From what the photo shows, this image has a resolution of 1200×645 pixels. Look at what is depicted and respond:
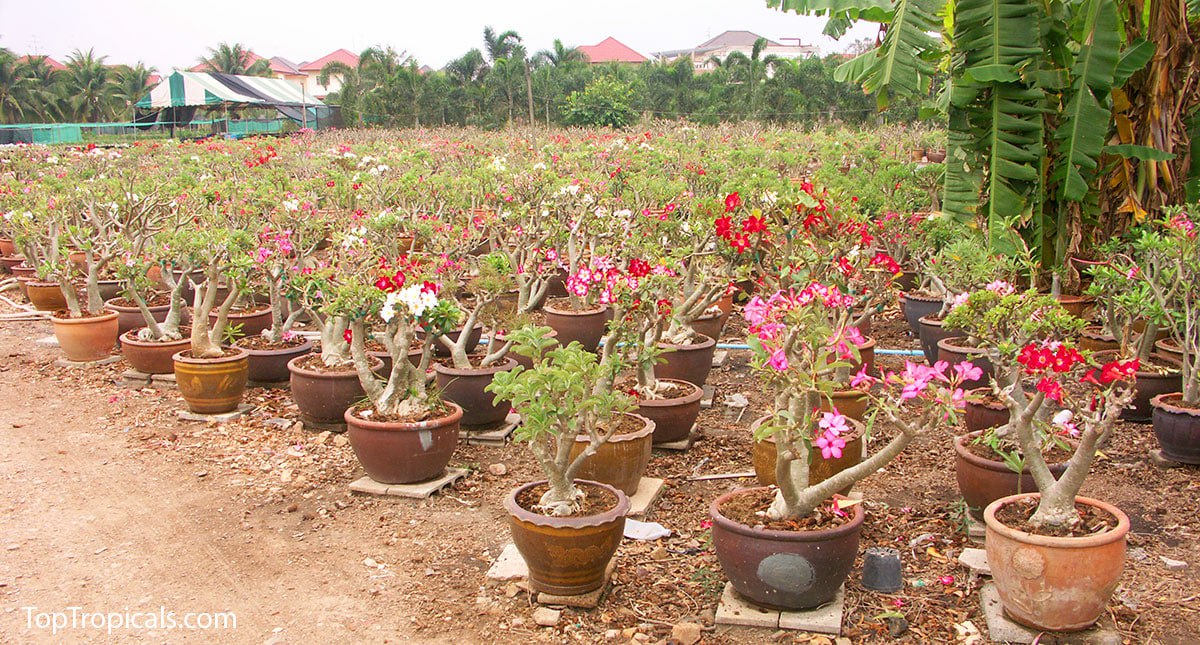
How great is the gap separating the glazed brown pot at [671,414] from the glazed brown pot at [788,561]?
198cm

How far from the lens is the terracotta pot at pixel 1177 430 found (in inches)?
203

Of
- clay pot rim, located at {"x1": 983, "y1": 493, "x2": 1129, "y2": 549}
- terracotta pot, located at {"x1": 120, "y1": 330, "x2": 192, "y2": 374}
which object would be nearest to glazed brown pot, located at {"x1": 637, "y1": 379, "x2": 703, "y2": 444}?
clay pot rim, located at {"x1": 983, "y1": 493, "x2": 1129, "y2": 549}

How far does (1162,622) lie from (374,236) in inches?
225

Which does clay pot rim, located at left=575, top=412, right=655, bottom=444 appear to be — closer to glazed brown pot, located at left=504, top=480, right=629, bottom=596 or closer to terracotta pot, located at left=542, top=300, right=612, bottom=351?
glazed brown pot, located at left=504, top=480, right=629, bottom=596

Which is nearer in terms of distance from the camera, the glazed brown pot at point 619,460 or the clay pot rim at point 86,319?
the glazed brown pot at point 619,460

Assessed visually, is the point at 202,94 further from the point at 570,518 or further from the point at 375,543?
the point at 570,518

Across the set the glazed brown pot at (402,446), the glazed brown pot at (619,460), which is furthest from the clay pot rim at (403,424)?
the glazed brown pot at (619,460)

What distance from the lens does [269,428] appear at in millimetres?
6547

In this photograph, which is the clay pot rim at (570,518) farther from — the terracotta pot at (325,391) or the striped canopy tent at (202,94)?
the striped canopy tent at (202,94)

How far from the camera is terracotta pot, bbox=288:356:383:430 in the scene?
627cm

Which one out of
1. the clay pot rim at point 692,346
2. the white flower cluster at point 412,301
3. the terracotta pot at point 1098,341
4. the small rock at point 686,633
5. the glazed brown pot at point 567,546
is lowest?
the small rock at point 686,633

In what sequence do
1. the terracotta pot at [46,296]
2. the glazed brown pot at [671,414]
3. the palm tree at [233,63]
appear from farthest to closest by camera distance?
the palm tree at [233,63]
the terracotta pot at [46,296]
the glazed brown pot at [671,414]

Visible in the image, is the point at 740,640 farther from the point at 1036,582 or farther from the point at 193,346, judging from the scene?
the point at 193,346

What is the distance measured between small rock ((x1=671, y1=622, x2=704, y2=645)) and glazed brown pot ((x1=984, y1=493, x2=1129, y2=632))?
1203 mm
